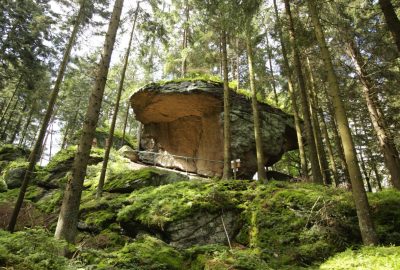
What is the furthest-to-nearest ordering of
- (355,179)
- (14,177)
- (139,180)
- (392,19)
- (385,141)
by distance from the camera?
(14,177), (139,180), (385,141), (392,19), (355,179)

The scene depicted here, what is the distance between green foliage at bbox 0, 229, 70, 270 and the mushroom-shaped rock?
44.9ft

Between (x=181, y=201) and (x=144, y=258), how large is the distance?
4.72 m

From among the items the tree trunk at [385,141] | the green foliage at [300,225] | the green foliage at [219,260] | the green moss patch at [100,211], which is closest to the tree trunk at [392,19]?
the tree trunk at [385,141]

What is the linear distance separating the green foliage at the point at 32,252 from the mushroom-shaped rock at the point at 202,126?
13671mm

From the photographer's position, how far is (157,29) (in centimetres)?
1213

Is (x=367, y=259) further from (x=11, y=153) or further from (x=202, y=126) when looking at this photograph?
(x=11, y=153)

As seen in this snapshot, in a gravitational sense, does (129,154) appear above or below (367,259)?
above

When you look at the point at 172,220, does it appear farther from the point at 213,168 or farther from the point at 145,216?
the point at 213,168

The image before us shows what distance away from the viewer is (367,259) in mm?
5891

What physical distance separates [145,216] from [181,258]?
4100 millimetres

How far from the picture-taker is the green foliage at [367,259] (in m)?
5.40

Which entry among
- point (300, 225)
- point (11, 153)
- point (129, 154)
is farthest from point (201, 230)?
point (11, 153)

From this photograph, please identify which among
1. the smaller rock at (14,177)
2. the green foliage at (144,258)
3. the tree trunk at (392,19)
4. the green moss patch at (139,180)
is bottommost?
the green foliage at (144,258)

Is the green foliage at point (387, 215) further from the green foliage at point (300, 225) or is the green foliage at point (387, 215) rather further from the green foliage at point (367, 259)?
the green foliage at point (367, 259)
